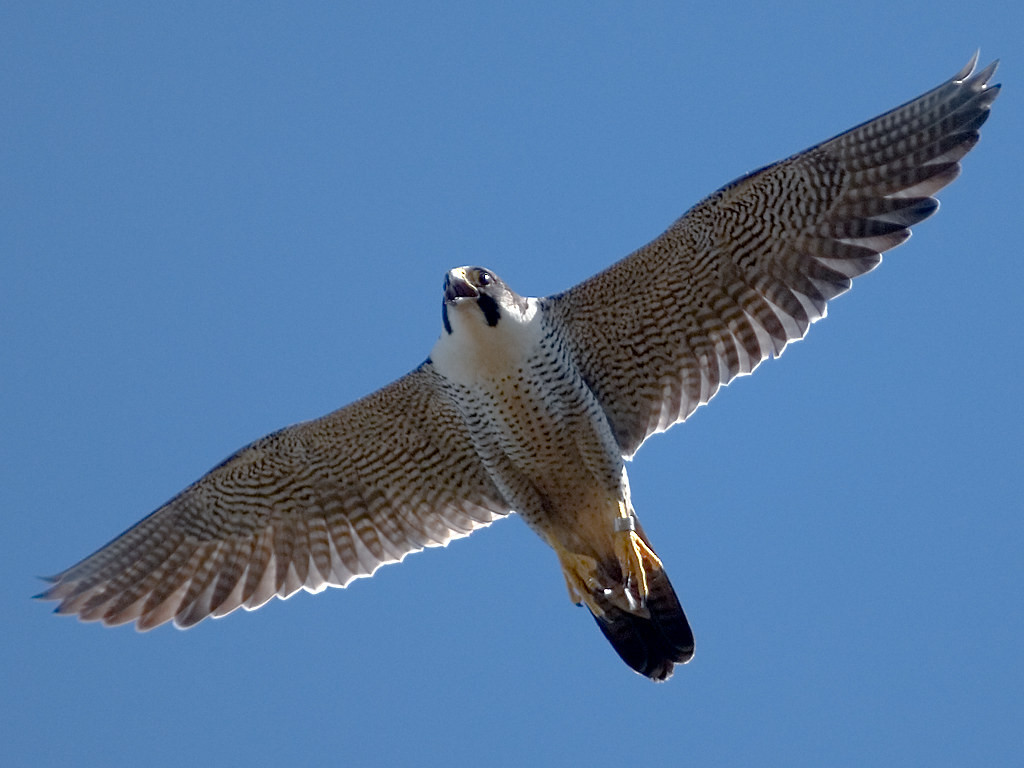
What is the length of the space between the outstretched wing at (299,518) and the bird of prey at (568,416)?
0.01 metres

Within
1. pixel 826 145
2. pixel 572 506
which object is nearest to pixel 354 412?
pixel 572 506

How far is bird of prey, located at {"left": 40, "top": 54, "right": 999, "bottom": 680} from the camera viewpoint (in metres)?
10.7

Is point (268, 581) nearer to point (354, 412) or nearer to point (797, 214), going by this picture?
point (354, 412)

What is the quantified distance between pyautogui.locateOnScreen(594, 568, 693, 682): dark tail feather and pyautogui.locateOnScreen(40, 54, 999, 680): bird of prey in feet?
0.05

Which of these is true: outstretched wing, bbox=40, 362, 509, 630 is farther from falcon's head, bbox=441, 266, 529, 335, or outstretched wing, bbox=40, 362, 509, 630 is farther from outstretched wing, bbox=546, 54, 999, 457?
outstretched wing, bbox=546, 54, 999, 457

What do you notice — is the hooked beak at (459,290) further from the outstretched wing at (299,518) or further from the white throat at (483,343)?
the outstretched wing at (299,518)

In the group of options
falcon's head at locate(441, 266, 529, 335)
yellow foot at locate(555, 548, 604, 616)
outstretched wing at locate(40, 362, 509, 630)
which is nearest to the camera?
falcon's head at locate(441, 266, 529, 335)

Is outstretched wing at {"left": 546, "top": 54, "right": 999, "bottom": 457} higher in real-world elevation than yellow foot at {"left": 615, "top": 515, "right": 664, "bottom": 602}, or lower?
higher

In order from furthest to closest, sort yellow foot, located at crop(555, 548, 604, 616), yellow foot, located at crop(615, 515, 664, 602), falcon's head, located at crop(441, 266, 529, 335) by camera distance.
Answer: yellow foot, located at crop(555, 548, 604, 616) < yellow foot, located at crop(615, 515, 664, 602) < falcon's head, located at crop(441, 266, 529, 335)

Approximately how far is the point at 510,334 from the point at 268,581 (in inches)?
116

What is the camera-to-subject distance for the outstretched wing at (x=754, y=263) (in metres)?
10.6

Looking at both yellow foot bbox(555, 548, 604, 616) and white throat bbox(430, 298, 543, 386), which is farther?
yellow foot bbox(555, 548, 604, 616)

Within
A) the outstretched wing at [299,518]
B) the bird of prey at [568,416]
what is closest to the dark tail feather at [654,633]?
the bird of prey at [568,416]

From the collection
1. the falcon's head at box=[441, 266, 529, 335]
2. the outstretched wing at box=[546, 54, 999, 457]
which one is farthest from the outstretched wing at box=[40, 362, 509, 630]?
the outstretched wing at box=[546, 54, 999, 457]
